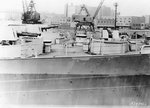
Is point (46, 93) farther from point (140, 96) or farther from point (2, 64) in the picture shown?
point (140, 96)

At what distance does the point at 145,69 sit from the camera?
9523mm

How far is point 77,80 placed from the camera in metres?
9.33

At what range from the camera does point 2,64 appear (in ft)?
28.8

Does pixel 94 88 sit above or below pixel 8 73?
below

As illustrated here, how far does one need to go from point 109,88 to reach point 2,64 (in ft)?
14.4

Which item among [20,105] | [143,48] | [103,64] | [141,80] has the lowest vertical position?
[20,105]

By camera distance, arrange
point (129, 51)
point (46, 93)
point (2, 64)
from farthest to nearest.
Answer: point (129, 51) < point (46, 93) < point (2, 64)

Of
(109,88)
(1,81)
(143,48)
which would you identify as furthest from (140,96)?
(1,81)

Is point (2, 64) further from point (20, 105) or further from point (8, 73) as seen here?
point (20, 105)

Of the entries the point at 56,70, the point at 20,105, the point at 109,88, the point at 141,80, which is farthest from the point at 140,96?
the point at 20,105

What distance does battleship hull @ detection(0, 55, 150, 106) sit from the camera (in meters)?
9.02

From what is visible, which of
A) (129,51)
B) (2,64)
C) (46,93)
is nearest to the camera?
(2,64)

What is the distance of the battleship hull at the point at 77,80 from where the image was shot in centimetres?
902

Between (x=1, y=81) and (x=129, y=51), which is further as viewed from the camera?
(x=129, y=51)
